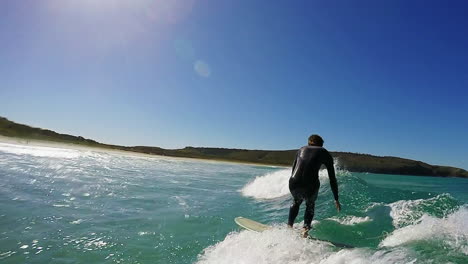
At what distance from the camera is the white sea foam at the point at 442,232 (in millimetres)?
6298

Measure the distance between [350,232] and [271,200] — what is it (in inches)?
292

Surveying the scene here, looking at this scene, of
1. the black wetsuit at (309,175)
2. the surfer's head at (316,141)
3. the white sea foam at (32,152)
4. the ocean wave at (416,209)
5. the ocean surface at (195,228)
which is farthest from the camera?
the white sea foam at (32,152)

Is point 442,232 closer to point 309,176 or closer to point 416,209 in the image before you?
point 309,176

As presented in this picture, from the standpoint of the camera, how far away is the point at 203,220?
10.5 m

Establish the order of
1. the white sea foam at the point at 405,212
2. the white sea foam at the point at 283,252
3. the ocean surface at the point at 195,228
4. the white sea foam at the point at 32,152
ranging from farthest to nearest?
1. the white sea foam at the point at 32,152
2. the white sea foam at the point at 405,212
3. the ocean surface at the point at 195,228
4. the white sea foam at the point at 283,252

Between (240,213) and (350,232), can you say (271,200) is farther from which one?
(350,232)

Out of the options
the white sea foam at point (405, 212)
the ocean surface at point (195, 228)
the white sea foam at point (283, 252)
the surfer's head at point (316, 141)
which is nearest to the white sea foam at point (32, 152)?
the ocean surface at point (195, 228)

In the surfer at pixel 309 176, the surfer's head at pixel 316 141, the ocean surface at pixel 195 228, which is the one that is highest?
the surfer's head at pixel 316 141

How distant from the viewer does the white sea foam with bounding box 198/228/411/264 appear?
4.80 meters

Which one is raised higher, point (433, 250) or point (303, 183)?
point (303, 183)

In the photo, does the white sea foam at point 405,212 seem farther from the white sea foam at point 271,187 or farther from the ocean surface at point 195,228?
the white sea foam at point 271,187

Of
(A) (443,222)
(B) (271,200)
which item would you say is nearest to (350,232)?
(A) (443,222)

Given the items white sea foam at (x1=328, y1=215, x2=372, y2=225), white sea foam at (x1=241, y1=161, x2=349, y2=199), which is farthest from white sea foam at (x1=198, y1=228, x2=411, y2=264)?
white sea foam at (x1=241, y1=161, x2=349, y2=199)

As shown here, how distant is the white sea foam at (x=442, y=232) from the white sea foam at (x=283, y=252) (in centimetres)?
207
